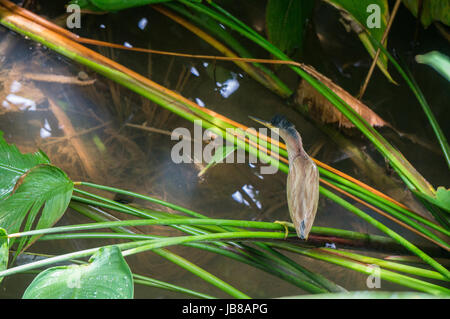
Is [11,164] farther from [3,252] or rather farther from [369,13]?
[369,13]

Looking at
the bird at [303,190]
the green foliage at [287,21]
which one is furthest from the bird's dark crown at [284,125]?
the green foliage at [287,21]

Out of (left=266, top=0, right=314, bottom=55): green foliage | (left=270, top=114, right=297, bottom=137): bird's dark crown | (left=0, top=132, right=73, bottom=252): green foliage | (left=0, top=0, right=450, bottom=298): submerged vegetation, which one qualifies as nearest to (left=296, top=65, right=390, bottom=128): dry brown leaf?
(left=0, top=0, right=450, bottom=298): submerged vegetation

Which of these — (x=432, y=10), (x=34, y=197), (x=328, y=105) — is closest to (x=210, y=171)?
(x=328, y=105)

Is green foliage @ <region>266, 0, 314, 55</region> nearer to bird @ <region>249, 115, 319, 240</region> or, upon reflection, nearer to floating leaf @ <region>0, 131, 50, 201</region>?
bird @ <region>249, 115, 319, 240</region>
